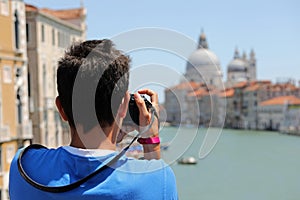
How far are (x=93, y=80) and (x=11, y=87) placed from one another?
27.6 feet

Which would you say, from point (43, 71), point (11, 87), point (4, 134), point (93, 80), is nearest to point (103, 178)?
point (93, 80)

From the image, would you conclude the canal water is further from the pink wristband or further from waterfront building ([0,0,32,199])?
the pink wristband

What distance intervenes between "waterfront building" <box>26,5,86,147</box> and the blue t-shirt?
10.8m

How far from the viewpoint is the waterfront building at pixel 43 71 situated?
11594 mm

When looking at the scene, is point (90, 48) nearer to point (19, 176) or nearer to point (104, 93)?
point (104, 93)

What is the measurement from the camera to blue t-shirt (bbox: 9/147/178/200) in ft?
2.98

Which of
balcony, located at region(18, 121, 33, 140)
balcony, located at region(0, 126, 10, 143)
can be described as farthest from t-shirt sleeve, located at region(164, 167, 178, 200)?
balcony, located at region(18, 121, 33, 140)

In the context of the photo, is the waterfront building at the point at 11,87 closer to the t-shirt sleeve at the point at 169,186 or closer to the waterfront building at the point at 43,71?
the waterfront building at the point at 43,71

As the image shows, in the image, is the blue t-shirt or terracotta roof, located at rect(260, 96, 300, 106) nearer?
the blue t-shirt

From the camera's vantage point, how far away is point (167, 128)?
1073 mm

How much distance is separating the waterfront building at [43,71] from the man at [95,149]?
10.8m

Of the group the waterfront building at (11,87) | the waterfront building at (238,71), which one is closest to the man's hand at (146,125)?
the waterfront building at (11,87)

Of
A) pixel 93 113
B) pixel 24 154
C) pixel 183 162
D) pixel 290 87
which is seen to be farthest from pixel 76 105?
pixel 290 87

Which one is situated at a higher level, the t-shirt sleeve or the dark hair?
the dark hair
